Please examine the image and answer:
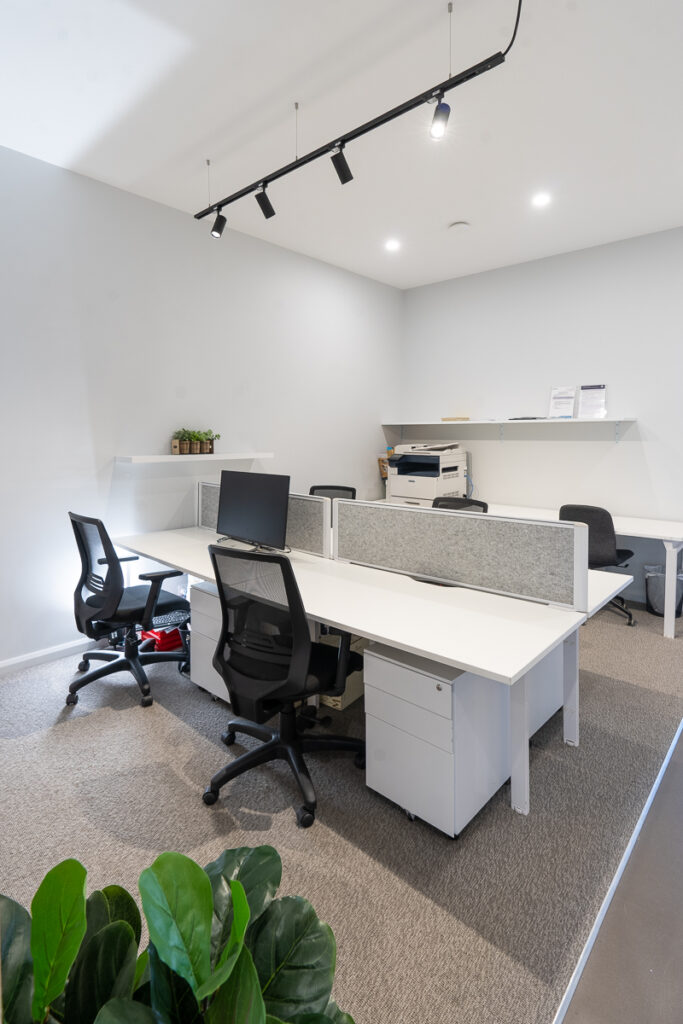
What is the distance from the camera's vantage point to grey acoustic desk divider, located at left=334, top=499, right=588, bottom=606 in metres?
1.96

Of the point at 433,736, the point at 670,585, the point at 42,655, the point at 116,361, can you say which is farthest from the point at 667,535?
the point at 42,655

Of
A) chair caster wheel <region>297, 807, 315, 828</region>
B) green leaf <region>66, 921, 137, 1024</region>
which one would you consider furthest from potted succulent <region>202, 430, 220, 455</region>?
green leaf <region>66, 921, 137, 1024</region>

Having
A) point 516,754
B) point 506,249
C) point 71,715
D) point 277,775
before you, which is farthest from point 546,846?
point 506,249

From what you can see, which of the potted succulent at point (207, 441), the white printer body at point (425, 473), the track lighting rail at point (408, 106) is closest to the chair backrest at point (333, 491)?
the white printer body at point (425, 473)

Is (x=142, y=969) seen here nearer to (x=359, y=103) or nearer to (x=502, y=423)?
(x=359, y=103)

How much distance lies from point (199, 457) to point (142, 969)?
3.29 meters

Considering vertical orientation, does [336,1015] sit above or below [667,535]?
above

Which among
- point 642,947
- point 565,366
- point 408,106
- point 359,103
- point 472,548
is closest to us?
point 642,947

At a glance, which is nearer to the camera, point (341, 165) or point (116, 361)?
point (341, 165)

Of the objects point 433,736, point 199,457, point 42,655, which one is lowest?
point 42,655

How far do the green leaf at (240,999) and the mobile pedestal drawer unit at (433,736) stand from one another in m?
1.35

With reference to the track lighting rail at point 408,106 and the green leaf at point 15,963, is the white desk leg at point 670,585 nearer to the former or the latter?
the track lighting rail at point 408,106

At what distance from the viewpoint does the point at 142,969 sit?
45 cm

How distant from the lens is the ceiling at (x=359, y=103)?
1.96 meters
